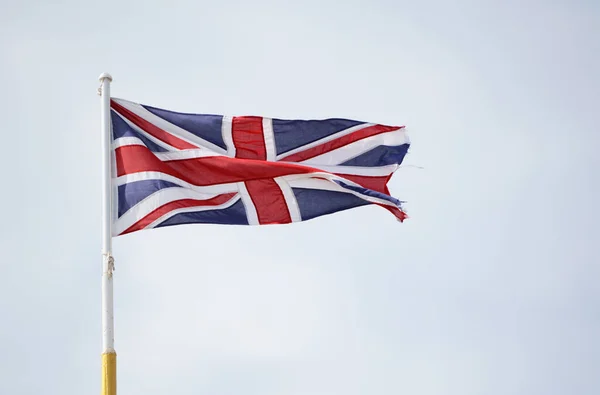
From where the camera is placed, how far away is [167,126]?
2489 cm

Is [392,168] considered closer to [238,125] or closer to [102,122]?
[238,125]

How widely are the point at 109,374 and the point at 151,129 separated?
5.86 meters

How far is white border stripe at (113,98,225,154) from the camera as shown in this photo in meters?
24.6

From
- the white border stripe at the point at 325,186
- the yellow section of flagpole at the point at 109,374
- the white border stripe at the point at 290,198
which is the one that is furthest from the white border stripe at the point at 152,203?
the yellow section of flagpole at the point at 109,374

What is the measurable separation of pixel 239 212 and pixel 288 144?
7.45 ft

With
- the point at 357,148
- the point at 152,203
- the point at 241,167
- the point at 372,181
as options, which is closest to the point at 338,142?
the point at 357,148

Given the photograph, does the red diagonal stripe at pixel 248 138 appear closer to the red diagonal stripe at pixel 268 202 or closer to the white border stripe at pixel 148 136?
the red diagonal stripe at pixel 268 202

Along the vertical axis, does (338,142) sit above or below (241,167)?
above

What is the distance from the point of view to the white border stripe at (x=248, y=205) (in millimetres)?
24750

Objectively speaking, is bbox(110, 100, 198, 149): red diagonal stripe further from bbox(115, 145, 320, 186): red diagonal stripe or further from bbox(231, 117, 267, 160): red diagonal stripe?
bbox(231, 117, 267, 160): red diagonal stripe

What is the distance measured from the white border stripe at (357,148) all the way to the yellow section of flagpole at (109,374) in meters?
7.12

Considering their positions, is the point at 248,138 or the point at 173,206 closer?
the point at 173,206

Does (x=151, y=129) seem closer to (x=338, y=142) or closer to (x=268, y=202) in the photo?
(x=268, y=202)

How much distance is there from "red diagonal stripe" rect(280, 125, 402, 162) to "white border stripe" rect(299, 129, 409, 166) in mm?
68
